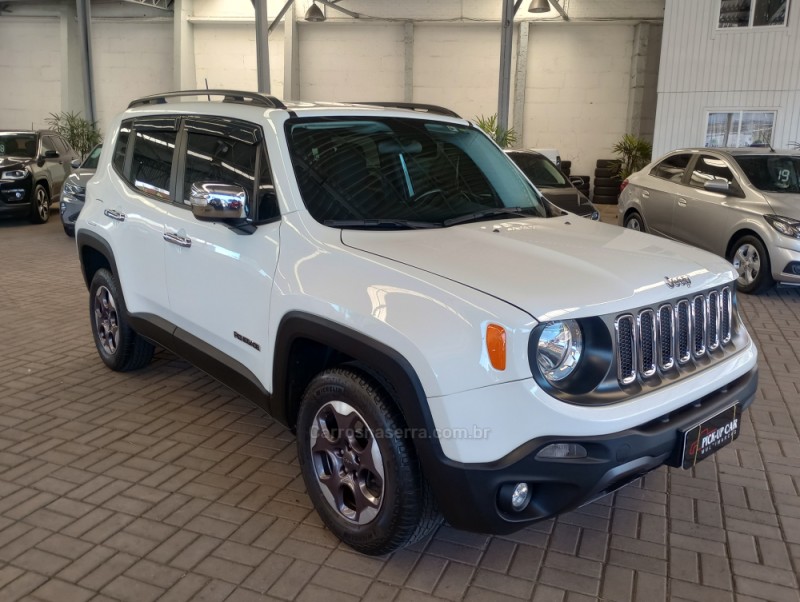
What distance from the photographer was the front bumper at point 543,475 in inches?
91.2

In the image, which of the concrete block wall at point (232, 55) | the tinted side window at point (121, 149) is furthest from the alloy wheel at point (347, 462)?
the concrete block wall at point (232, 55)

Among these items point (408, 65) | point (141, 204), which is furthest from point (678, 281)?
point (408, 65)

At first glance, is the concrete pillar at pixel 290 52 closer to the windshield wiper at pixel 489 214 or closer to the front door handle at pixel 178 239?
the front door handle at pixel 178 239

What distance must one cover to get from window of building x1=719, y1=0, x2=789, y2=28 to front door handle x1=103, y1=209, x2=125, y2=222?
1405cm

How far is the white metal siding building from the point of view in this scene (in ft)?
46.3

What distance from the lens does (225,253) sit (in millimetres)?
3355

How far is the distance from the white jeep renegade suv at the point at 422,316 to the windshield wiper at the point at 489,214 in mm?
15

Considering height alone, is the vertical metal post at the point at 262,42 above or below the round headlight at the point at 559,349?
above

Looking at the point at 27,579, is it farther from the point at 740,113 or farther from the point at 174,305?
the point at 740,113

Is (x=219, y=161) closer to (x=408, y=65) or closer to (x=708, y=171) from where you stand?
(x=708, y=171)

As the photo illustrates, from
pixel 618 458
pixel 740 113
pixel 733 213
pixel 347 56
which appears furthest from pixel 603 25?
pixel 618 458

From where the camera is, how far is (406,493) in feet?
8.33

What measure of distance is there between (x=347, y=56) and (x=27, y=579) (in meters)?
19.1

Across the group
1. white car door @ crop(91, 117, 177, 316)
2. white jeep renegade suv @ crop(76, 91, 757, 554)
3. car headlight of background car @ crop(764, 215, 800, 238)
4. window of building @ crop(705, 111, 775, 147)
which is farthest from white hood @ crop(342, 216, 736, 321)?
window of building @ crop(705, 111, 775, 147)
